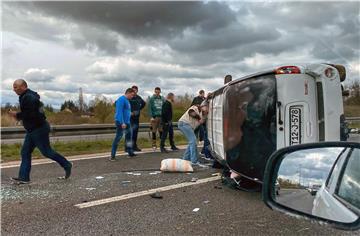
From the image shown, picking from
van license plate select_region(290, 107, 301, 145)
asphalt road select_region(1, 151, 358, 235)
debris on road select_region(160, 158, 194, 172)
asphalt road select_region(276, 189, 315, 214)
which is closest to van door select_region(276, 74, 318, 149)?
van license plate select_region(290, 107, 301, 145)

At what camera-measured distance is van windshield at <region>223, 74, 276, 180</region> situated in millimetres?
5152

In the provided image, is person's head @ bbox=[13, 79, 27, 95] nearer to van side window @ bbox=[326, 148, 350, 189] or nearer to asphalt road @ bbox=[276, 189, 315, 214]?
asphalt road @ bbox=[276, 189, 315, 214]

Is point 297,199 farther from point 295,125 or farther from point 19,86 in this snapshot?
point 19,86

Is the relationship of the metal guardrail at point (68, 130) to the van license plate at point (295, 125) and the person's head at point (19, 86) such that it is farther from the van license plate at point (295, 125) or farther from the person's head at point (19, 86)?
the van license plate at point (295, 125)

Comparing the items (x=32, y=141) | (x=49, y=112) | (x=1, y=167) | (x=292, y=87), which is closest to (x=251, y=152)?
(x=292, y=87)

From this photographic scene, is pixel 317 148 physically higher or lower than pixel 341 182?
higher

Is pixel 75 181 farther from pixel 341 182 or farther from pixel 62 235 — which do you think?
pixel 341 182

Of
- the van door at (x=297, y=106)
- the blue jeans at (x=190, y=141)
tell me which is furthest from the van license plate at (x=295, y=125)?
the blue jeans at (x=190, y=141)

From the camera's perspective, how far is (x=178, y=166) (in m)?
7.59

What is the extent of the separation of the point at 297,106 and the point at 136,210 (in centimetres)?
247

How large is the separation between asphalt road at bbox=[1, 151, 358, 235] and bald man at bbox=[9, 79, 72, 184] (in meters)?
0.36

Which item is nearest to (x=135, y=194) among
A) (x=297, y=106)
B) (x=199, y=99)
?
(x=297, y=106)

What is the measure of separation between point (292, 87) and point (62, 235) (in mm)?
3279

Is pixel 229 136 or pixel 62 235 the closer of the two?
pixel 62 235
